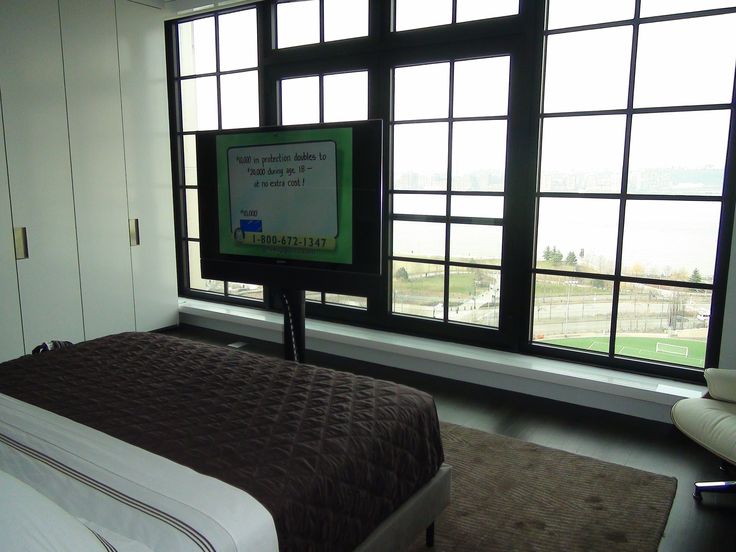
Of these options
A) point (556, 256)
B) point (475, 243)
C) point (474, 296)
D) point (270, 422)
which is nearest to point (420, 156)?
point (475, 243)

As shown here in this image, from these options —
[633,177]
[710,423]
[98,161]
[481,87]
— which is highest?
[481,87]

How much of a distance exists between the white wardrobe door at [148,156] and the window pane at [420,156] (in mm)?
2106

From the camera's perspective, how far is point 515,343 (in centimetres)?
369

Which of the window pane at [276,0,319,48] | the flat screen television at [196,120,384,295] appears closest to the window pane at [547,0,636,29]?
the flat screen television at [196,120,384,295]

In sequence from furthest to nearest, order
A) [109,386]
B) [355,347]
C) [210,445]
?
[355,347] → [109,386] → [210,445]

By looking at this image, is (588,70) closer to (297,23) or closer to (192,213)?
(297,23)

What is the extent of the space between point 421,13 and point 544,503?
304 centimetres

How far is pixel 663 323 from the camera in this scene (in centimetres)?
321

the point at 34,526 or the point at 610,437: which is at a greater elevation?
the point at 34,526

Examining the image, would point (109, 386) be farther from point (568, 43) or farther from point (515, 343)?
point (568, 43)

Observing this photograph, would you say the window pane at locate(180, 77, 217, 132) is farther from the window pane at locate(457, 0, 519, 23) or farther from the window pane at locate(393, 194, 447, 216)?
the window pane at locate(457, 0, 519, 23)

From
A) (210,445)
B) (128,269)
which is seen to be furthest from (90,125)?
(210,445)

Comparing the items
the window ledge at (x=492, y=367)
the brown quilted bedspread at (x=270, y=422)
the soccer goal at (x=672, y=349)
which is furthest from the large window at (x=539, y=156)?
the brown quilted bedspread at (x=270, y=422)

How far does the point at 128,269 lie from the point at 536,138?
3300 mm
